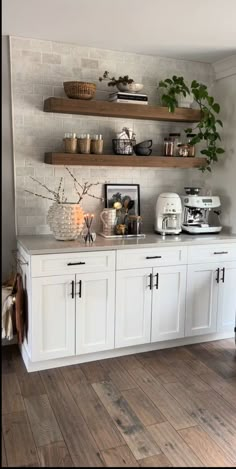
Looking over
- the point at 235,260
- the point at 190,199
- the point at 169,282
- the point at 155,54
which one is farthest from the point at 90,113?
the point at 235,260

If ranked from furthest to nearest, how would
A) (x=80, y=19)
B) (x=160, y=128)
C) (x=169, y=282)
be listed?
1. (x=160, y=128)
2. (x=169, y=282)
3. (x=80, y=19)

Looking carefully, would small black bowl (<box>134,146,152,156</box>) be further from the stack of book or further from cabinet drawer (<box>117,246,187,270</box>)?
cabinet drawer (<box>117,246,187,270</box>)

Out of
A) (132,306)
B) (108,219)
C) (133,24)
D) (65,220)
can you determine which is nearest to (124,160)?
(108,219)

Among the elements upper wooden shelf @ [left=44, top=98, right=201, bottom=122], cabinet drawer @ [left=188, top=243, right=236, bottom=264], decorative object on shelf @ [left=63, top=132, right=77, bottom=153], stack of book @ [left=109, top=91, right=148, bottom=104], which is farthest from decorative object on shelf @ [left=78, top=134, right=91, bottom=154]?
cabinet drawer @ [left=188, top=243, right=236, bottom=264]

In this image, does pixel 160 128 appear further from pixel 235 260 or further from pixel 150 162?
pixel 235 260

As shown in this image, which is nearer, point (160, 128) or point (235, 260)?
point (235, 260)

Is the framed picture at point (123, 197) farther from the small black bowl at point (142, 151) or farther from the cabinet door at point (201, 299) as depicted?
the cabinet door at point (201, 299)

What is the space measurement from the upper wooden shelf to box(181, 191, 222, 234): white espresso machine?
668 millimetres

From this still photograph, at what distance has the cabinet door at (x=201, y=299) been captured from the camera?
10.5 ft

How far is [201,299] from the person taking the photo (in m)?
3.25

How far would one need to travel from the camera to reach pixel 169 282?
3.13m

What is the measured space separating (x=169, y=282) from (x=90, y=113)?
4.72 feet

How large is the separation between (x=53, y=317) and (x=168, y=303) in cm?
91

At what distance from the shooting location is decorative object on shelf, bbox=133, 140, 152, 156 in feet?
10.9
